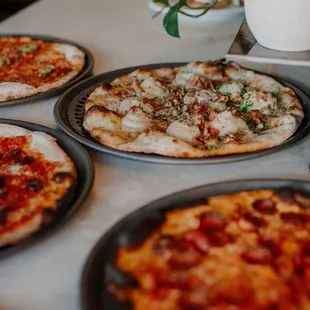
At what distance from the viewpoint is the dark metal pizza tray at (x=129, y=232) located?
2.83 ft

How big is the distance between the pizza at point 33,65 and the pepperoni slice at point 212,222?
776mm

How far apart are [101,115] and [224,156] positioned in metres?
0.33

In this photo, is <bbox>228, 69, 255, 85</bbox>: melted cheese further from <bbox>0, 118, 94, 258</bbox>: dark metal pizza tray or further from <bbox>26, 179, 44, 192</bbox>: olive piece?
<bbox>26, 179, 44, 192</bbox>: olive piece

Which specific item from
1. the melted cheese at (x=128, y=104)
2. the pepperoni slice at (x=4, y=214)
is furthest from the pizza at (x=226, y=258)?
the melted cheese at (x=128, y=104)

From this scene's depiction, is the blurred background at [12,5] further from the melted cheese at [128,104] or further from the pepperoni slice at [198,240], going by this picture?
the pepperoni slice at [198,240]

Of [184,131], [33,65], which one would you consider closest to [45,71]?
[33,65]

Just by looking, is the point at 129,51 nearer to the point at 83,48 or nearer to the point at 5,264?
the point at 83,48

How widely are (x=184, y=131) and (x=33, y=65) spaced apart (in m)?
0.72

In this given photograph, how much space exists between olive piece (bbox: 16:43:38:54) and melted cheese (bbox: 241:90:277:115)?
0.81m

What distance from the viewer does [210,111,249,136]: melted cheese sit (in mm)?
1341

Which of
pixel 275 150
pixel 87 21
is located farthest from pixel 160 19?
pixel 275 150

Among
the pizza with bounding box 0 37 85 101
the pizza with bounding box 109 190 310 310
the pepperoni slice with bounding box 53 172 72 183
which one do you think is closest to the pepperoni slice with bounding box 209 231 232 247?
the pizza with bounding box 109 190 310 310

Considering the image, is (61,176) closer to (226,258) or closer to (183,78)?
(226,258)

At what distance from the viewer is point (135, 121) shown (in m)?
1.38
